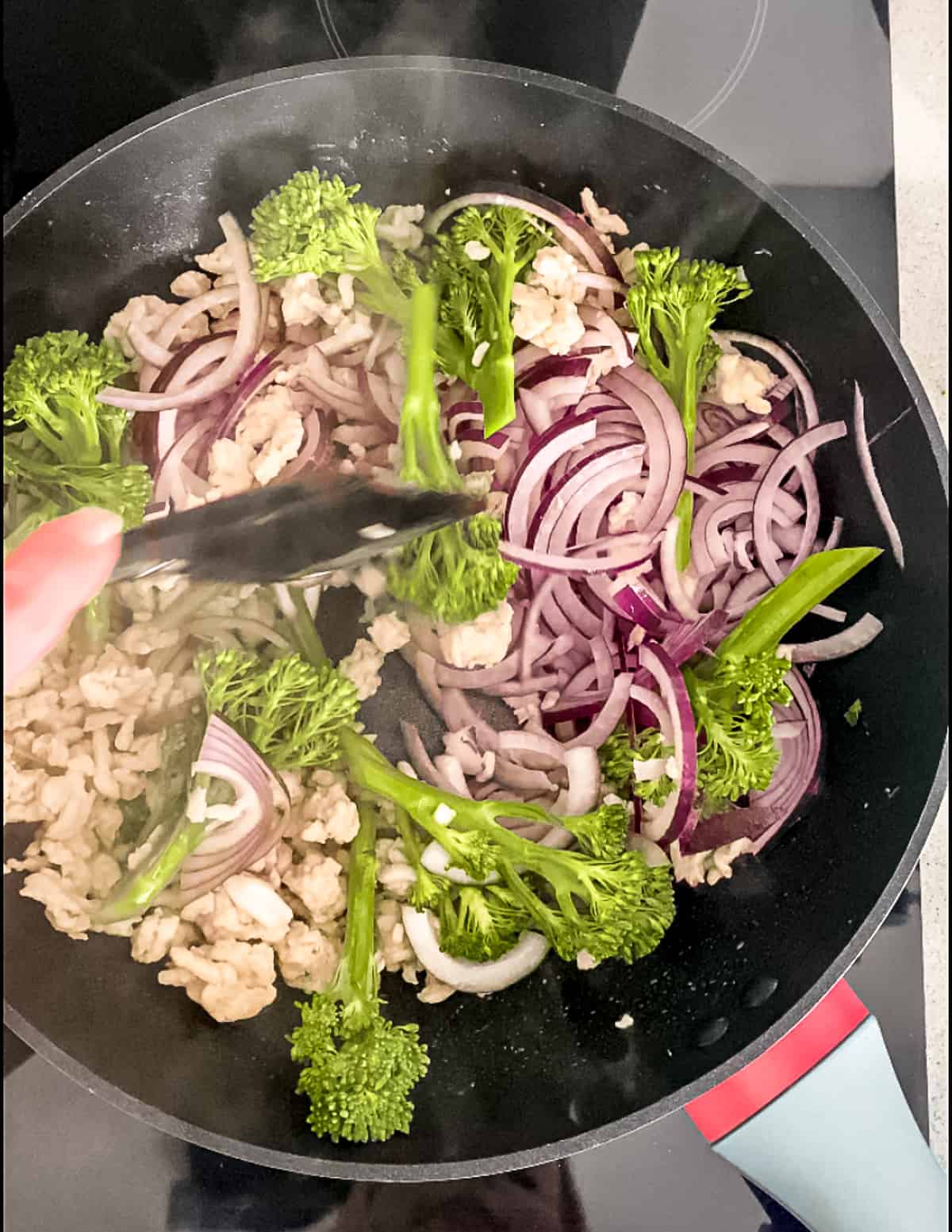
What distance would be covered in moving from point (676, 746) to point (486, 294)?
1.54 feet

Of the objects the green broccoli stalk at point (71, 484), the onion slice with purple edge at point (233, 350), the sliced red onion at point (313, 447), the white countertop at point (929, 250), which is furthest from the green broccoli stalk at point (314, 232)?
the white countertop at point (929, 250)

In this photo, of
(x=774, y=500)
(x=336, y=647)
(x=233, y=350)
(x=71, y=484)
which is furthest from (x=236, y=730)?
(x=774, y=500)

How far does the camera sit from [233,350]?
0.99 metres

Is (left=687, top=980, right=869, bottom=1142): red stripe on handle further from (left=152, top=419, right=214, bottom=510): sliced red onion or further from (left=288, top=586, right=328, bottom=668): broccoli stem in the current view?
(left=152, top=419, right=214, bottom=510): sliced red onion

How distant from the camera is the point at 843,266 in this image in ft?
2.97

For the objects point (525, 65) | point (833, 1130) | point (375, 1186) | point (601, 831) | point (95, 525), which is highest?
point (525, 65)

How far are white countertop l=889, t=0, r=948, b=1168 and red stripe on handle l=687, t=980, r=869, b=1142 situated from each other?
156mm

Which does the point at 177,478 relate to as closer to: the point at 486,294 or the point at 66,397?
the point at 66,397

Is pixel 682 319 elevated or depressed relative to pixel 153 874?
elevated

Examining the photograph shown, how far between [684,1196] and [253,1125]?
1.46 feet

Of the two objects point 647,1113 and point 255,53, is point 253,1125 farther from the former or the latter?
point 255,53

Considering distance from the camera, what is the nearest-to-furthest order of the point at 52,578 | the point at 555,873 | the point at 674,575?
the point at 52,578 < the point at 555,873 < the point at 674,575

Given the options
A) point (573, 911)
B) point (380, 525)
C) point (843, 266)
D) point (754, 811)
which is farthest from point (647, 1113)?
point (843, 266)

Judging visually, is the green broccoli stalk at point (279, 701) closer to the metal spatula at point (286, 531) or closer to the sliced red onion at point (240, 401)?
the metal spatula at point (286, 531)
